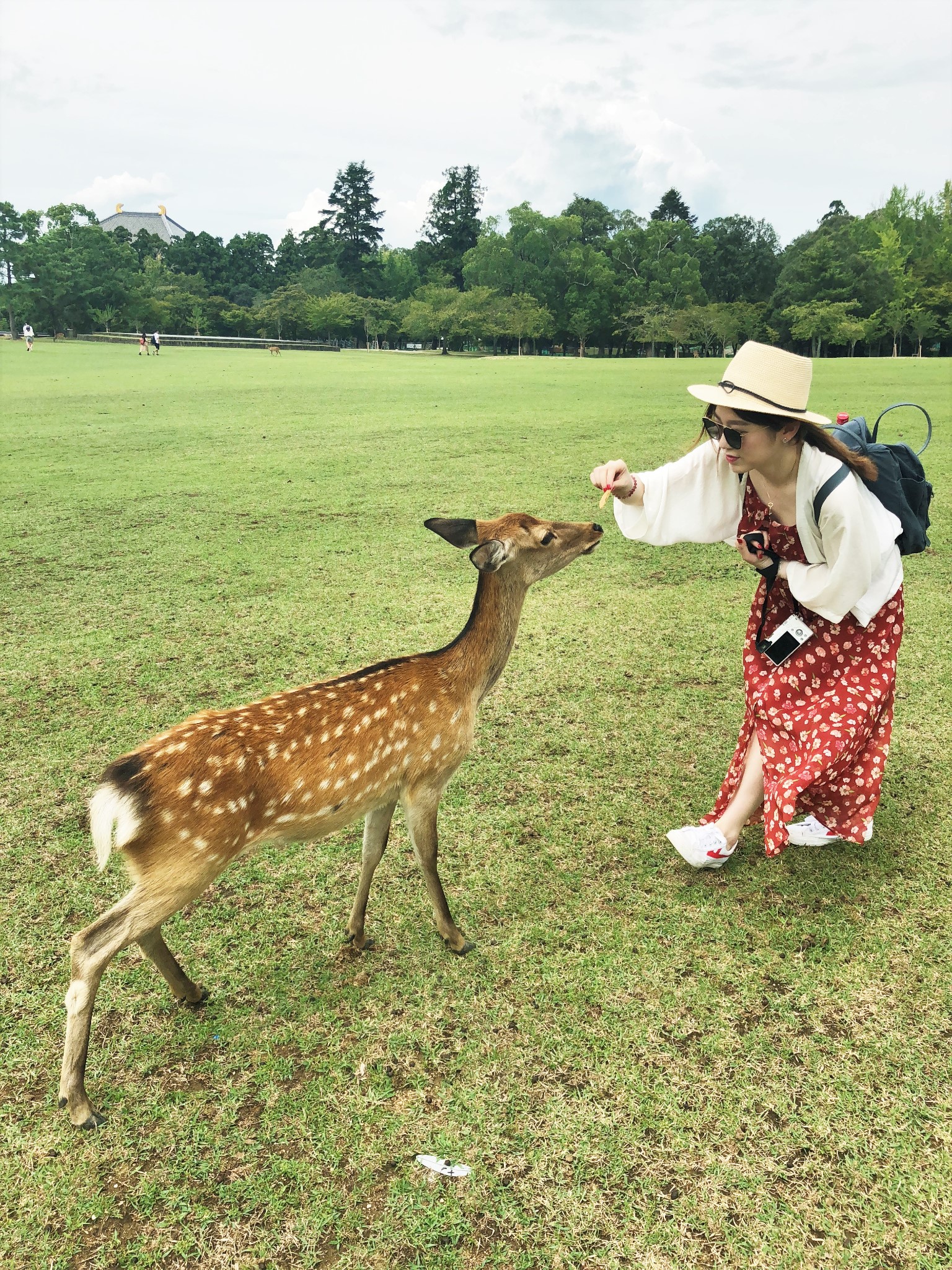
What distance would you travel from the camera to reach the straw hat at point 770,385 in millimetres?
2529

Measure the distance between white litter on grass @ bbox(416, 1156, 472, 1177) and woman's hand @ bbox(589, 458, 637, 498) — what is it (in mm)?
2029

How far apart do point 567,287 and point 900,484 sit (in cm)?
7207

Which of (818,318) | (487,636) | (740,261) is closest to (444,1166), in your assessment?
(487,636)

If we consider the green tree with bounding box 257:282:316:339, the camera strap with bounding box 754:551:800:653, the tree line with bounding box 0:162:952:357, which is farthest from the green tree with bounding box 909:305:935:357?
the camera strap with bounding box 754:551:800:653

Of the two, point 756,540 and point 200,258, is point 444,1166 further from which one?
point 200,258

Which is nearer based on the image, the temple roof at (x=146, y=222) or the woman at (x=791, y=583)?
the woman at (x=791, y=583)

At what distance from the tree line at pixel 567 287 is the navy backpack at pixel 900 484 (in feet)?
184

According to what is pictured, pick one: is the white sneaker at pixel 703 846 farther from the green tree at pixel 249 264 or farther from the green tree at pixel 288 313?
the green tree at pixel 249 264

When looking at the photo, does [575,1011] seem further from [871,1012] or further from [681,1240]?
[871,1012]

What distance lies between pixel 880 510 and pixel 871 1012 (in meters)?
1.50

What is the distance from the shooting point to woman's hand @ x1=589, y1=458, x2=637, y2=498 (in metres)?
2.94

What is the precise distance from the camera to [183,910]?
2938 millimetres

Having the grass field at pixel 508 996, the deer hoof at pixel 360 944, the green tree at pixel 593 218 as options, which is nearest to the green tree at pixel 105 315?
the green tree at pixel 593 218

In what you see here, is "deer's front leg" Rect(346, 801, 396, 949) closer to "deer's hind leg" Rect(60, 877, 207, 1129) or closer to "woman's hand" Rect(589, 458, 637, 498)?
"deer's hind leg" Rect(60, 877, 207, 1129)
